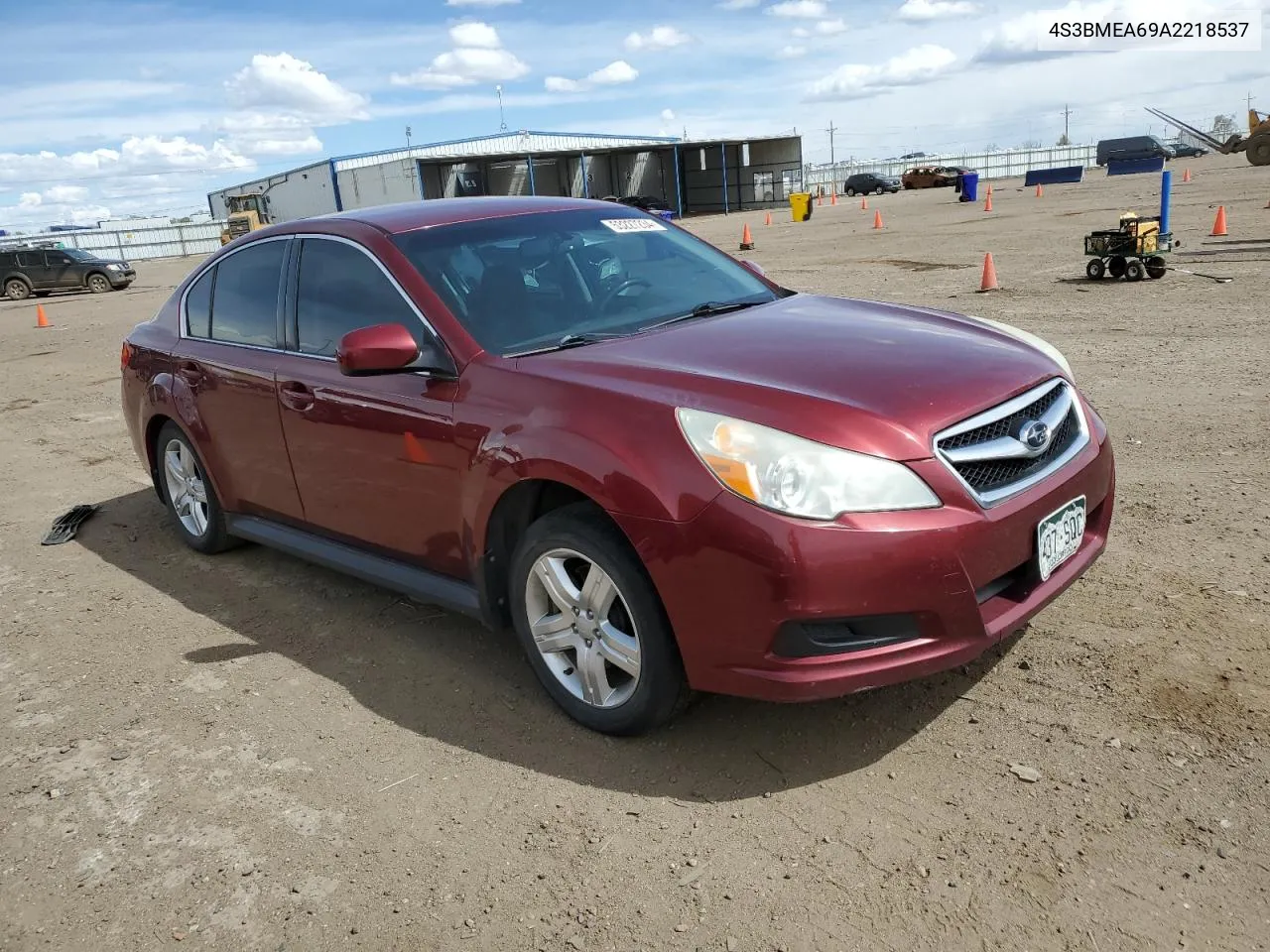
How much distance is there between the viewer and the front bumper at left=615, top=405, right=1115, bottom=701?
263 cm

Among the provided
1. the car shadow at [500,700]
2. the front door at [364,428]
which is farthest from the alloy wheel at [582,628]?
the front door at [364,428]

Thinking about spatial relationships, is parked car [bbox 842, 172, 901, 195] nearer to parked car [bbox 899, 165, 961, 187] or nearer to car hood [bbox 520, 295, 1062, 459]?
parked car [bbox 899, 165, 961, 187]

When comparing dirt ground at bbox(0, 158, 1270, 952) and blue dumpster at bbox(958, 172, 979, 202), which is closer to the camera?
dirt ground at bbox(0, 158, 1270, 952)

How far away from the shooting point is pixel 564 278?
393 centimetres

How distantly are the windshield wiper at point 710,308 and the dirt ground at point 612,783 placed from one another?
1.44 metres

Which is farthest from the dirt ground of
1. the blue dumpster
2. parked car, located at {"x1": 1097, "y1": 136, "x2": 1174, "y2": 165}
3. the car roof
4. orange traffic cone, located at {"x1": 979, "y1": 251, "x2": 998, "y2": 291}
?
parked car, located at {"x1": 1097, "y1": 136, "x2": 1174, "y2": 165}

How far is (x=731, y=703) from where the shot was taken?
3.42 meters

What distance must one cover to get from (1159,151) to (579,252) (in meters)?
70.7

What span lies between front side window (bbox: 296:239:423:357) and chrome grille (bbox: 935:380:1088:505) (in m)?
1.92

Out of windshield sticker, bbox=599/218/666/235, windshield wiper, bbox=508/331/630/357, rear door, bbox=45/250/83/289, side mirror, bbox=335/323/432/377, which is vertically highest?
windshield sticker, bbox=599/218/666/235

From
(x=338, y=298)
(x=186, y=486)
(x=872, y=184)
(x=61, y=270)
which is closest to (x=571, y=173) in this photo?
(x=872, y=184)

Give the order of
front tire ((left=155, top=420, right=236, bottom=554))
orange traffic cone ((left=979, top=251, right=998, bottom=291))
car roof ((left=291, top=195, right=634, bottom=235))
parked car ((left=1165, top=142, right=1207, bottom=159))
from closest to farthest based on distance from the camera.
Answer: car roof ((left=291, top=195, right=634, bottom=235)) → front tire ((left=155, top=420, right=236, bottom=554)) → orange traffic cone ((left=979, top=251, right=998, bottom=291)) → parked car ((left=1165, top=142, right=1207, bottom=159))

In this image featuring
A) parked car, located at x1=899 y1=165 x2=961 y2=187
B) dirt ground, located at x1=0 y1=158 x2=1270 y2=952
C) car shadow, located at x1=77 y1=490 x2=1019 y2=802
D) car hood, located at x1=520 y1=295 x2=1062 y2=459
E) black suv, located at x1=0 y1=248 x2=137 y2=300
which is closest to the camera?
dirt ground, located at x1=0 y1=158 x2=1270 y2=952

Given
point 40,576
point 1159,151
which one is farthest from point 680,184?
point 40,576
